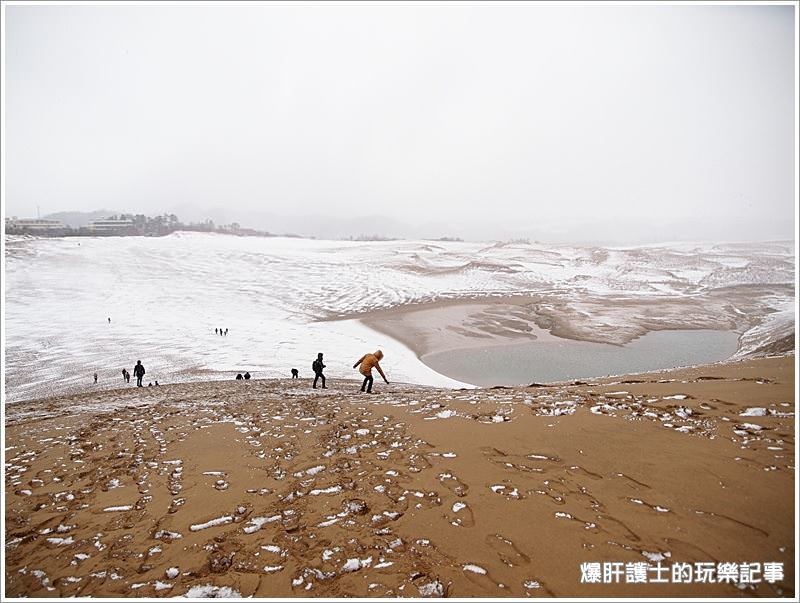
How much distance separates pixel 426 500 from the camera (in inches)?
186

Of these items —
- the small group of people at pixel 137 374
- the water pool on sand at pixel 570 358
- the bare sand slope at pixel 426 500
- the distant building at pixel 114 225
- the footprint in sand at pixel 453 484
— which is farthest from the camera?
the distant building at pixel 114 225

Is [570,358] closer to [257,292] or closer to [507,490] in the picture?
[507,490]

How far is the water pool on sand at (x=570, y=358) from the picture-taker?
22.9m

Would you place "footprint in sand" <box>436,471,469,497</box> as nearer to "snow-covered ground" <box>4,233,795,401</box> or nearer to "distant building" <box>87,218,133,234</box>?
"snow-covered ground" <box>4,233,795,401</box>

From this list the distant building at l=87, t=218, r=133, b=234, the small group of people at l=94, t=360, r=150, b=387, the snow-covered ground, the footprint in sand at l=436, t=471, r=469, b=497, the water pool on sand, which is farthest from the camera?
the distant building at l=87, t=218, r=133, b=234

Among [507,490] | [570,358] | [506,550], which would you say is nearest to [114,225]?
[570,358]

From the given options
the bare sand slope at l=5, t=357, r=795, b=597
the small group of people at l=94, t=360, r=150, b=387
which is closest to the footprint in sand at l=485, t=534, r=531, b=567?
→ the bare sand slope at l=5, t=357, r=795, b=597

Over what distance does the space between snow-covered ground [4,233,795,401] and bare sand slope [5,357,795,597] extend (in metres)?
14.6

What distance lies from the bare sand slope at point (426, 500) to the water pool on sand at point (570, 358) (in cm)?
1517

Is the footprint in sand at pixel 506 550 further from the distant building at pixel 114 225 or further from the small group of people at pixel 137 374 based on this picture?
the distant building at pixel 114 225

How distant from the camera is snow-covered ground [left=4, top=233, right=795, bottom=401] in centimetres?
2417

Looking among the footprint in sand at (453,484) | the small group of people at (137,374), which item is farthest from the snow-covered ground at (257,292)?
the footprint in sand at (453,484)

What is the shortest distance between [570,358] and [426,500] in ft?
79.4

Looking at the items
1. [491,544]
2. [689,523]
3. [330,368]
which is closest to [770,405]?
[689,523]
